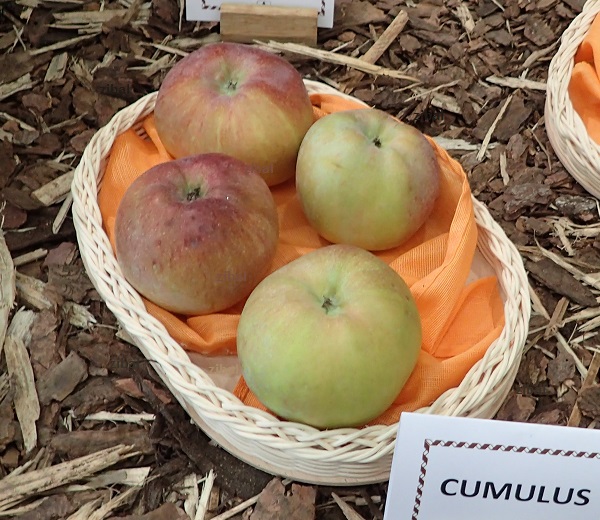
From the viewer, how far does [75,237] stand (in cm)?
124

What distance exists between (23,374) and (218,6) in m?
0.77

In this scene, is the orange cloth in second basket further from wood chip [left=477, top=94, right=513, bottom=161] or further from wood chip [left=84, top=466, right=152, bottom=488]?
wood chip [left=477, top=94, right=513, bottom=161]

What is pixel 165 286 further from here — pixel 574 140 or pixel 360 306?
pixel 574 140

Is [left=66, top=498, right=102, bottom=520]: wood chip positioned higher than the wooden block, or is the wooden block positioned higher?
the wooden block

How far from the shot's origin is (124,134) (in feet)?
3.85

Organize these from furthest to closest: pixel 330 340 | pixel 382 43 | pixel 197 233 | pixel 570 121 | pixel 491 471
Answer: pixel 382 43 → pixel 570 121 → pixel 197 233 → pixel 330 340 → pixel 491 471

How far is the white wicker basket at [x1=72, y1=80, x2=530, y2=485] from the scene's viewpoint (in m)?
0.85

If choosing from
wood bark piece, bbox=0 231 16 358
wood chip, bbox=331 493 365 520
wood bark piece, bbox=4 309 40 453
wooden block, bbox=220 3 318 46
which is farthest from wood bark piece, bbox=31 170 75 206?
wood chip, bbox=331 493 365 520

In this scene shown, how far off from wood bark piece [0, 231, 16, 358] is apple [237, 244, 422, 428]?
17.2 inches

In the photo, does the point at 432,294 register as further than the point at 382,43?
No

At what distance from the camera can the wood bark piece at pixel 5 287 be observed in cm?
112

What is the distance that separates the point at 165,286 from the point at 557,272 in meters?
0.63

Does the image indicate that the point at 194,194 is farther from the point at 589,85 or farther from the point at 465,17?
the point at 465,17

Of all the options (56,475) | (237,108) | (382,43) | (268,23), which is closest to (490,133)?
(382,43)
